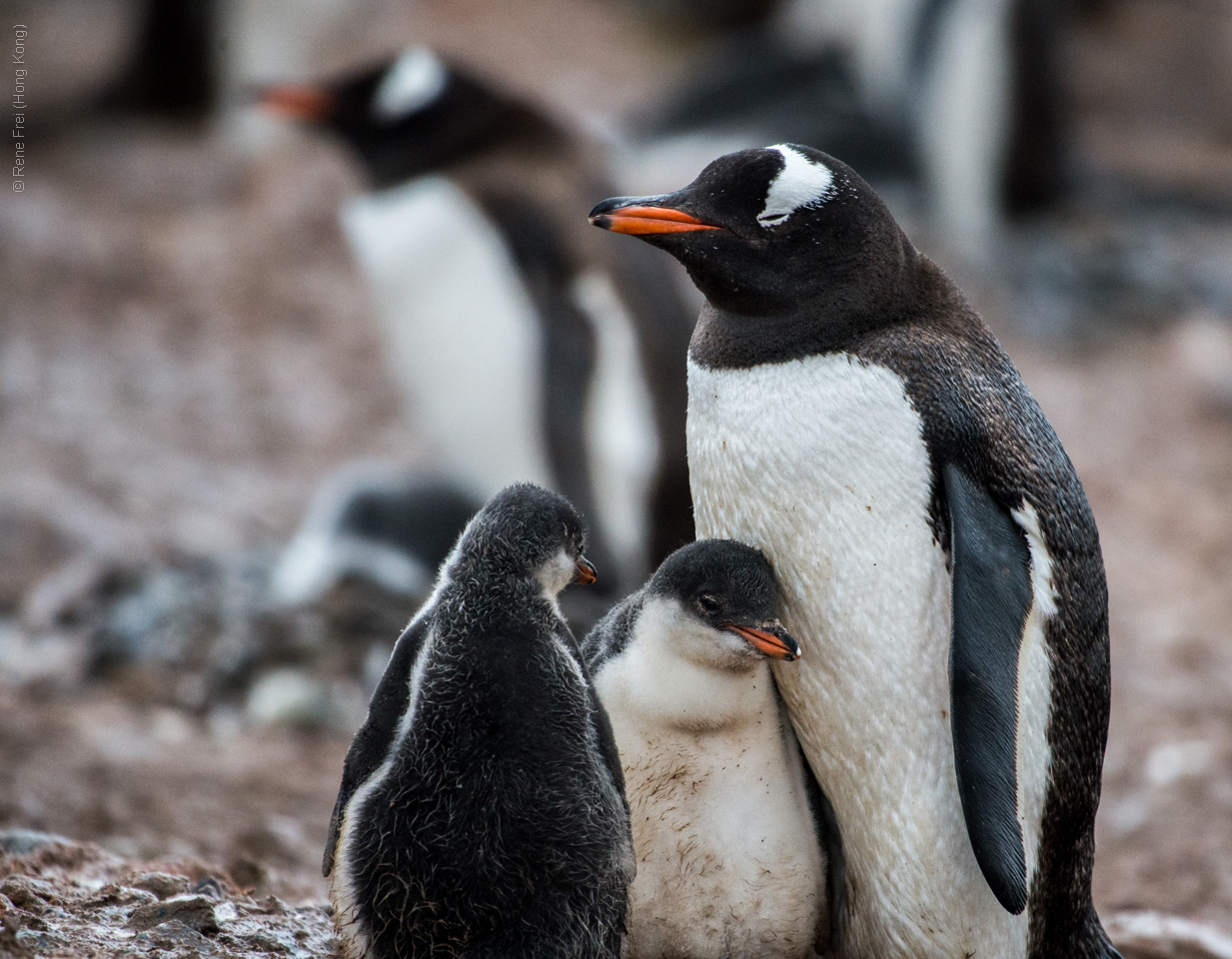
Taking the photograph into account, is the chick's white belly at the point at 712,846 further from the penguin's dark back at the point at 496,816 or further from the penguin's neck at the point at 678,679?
the penguin's dark back at the point at 496,816

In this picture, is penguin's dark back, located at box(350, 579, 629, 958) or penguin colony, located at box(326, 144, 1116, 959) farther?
penguin colony, located at box(326, 144, 1116, 959)

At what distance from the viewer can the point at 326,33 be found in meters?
11.2

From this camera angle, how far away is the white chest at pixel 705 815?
8.77ft

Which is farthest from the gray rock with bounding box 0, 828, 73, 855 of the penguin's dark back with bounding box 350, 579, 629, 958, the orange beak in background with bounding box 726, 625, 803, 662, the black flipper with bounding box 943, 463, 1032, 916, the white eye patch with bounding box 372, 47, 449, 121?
the white eye patch with bounding box 372, 47, 449, 121

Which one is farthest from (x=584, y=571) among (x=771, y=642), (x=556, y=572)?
(x=771, y=642)

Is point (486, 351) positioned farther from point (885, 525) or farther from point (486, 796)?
point (486, 796)

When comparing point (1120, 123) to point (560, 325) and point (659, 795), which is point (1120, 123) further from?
point (659, 795)

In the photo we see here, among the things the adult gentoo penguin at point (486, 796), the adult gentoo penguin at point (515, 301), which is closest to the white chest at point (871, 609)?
the adult gentoo penguin at point (486, 796)

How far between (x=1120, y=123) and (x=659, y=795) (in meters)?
10.5

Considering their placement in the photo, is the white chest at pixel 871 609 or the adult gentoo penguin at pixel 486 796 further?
the white chest at pixel 871 609

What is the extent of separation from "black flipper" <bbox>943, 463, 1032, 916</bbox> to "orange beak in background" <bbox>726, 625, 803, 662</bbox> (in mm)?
274

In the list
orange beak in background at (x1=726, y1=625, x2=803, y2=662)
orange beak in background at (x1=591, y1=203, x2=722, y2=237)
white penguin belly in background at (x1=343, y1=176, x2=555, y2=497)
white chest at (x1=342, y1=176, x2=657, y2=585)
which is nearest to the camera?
orange beak in background at (x1=726, y1=625, x2=803, y2=662)

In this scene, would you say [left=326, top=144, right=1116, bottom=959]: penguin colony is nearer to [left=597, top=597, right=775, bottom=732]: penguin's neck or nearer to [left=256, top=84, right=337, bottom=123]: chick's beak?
[left=597, top=597, right=775, bottom=732]: penguin's neck

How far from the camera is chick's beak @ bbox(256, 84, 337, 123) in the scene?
20.5ft
